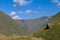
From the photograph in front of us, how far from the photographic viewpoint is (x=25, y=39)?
54438 mm

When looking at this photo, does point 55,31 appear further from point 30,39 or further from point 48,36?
point 30,39

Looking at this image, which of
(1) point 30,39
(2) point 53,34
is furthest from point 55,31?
(1) point 30,39

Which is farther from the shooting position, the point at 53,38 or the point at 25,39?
the point at 53,38

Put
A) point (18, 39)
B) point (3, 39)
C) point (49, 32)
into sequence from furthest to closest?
point (49, 32)
point (18, 39)
point (3, 39)

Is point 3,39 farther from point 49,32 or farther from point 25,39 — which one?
point 49,32

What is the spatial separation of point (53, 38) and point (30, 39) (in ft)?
416

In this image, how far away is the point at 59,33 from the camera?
180625 millimetres

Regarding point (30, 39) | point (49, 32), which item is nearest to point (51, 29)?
point (49, 32)

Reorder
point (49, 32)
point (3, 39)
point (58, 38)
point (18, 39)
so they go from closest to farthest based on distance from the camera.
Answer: point (3, 39) → point (18, 39) → point (58, 38) → point (49, 32)

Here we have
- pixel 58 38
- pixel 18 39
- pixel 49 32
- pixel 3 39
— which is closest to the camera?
pixel 3 39

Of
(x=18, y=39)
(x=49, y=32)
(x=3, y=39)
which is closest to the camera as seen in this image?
(x=3, y=39)

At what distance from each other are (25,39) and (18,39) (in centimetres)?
224

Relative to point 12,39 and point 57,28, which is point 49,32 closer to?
point 57,28

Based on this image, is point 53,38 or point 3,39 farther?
point 53,38
